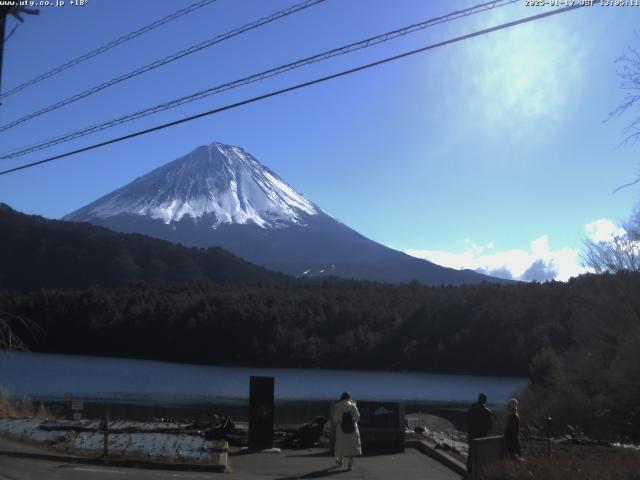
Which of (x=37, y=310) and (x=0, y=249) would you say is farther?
(x=0, y=249)

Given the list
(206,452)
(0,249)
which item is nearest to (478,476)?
(206,452)

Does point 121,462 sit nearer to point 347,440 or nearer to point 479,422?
point 347,440

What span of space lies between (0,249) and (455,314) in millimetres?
76692

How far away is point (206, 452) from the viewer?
15984 mm

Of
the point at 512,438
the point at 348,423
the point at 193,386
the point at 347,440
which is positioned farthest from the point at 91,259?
the point at 512,438

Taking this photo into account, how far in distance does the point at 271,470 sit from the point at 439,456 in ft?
12.6

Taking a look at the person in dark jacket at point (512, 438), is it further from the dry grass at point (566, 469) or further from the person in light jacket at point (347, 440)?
the person in light jacket at point (347, 440)

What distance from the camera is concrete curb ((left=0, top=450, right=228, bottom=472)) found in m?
14.6

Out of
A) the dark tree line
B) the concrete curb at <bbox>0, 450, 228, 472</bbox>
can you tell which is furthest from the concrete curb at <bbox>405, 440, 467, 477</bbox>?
the dark tree line

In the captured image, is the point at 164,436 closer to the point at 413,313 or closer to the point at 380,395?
the point at 380,395

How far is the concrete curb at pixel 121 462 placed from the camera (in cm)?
1462

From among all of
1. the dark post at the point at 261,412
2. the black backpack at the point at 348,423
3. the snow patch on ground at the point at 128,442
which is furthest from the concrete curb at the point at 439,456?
the snow patch on ground at the point at 128,442

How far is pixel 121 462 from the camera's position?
1509 cm

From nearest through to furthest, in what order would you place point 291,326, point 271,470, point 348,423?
point 271,470, point 348,423, point 291,326
